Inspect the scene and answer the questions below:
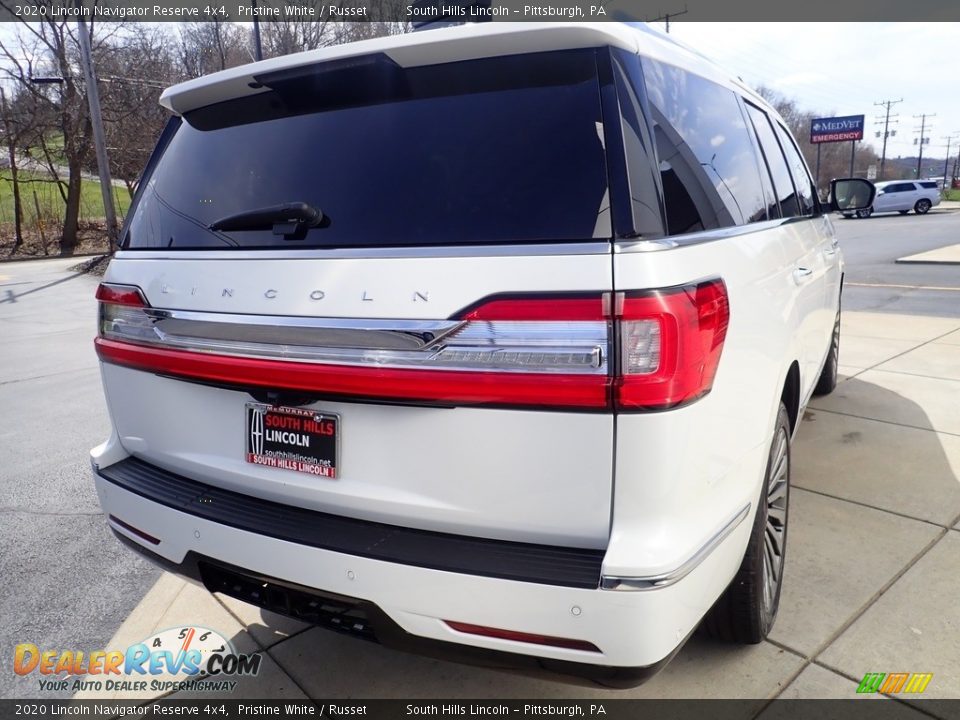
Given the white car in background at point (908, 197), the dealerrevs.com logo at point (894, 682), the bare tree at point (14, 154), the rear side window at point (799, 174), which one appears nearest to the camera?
the dealerrevs.com logo at point (894, 682)

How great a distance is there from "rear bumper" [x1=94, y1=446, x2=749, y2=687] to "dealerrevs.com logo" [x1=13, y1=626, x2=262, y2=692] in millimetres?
674

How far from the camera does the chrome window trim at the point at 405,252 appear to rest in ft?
5.17

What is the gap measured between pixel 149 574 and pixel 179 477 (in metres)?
1.25

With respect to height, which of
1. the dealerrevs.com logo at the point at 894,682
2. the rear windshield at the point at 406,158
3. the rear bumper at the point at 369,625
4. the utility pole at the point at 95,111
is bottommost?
the dealerrevs.com logo at the point at 894,682

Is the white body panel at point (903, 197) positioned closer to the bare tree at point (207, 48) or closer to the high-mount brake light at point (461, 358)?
the bare tree at point (207, 48)

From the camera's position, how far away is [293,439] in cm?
190

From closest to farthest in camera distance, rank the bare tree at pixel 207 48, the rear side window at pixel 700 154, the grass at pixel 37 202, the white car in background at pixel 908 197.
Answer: the rear side window at pixel 700 154 < the grass at pixel 37 202 < the bare tree at pixel 207 48 < the white car in background at pixel 908 197

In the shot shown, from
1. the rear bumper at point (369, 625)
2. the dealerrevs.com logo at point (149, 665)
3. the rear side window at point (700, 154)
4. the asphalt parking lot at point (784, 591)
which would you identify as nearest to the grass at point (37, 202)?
the asphalt parking lot at point (784, 591)

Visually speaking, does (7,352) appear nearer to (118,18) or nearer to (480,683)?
(480,683)

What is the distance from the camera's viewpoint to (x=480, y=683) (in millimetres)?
2400

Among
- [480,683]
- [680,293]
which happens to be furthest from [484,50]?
[480,683]

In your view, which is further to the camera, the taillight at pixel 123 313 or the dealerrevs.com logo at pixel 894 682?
the dealerrevs.com logo at pixel 894 682

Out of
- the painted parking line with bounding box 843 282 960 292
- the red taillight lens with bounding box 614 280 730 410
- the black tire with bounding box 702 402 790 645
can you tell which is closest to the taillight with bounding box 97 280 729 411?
the red taillight lens with bounding box 614 280 730 410

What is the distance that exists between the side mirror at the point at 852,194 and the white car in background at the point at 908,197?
3707cm
